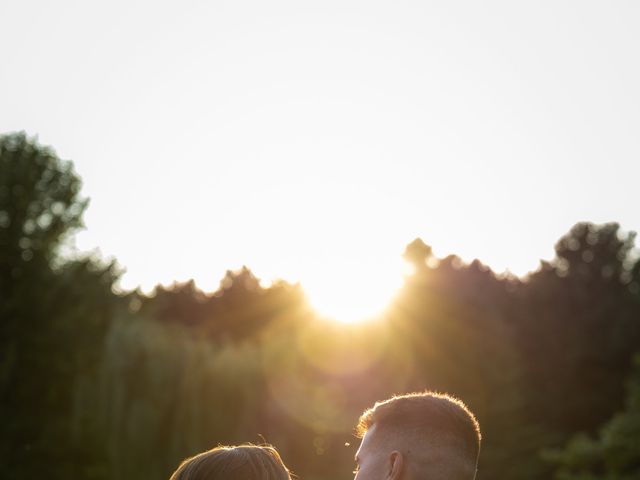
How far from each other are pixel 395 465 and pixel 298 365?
96.9 ft

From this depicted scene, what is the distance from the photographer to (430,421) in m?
2.94

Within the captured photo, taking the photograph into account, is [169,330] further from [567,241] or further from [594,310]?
[567,241]

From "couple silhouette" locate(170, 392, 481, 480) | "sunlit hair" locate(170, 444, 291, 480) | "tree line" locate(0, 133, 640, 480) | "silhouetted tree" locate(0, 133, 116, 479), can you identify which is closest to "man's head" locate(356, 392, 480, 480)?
"couple silhouette" locate(170, 392, 481, 480)

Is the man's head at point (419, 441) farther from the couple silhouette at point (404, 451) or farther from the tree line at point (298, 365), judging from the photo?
the tree line at point (298, 365)

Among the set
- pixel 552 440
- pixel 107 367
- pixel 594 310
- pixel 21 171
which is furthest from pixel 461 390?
pixel 21 171

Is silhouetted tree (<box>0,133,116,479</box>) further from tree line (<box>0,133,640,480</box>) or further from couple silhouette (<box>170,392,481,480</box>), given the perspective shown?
couple silhouette (<box>170,392,481,480</box>)

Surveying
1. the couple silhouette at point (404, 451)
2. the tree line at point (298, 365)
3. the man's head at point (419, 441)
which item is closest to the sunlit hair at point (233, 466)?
the couple silhouette at point (404, 451)

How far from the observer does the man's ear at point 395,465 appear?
2.86 meters

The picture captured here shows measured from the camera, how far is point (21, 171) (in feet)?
90.8

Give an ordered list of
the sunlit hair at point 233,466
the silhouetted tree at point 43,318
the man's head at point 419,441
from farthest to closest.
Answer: the silhouetted tree at point 43,318 < the man's head at point 419,441 < the sunlit hair at point 233,466

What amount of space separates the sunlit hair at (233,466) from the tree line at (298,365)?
2206 centimetres

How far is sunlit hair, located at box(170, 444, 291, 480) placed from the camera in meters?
2.77

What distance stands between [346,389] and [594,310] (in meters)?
13.6

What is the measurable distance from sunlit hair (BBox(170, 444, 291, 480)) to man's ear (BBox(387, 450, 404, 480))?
0.35 m
